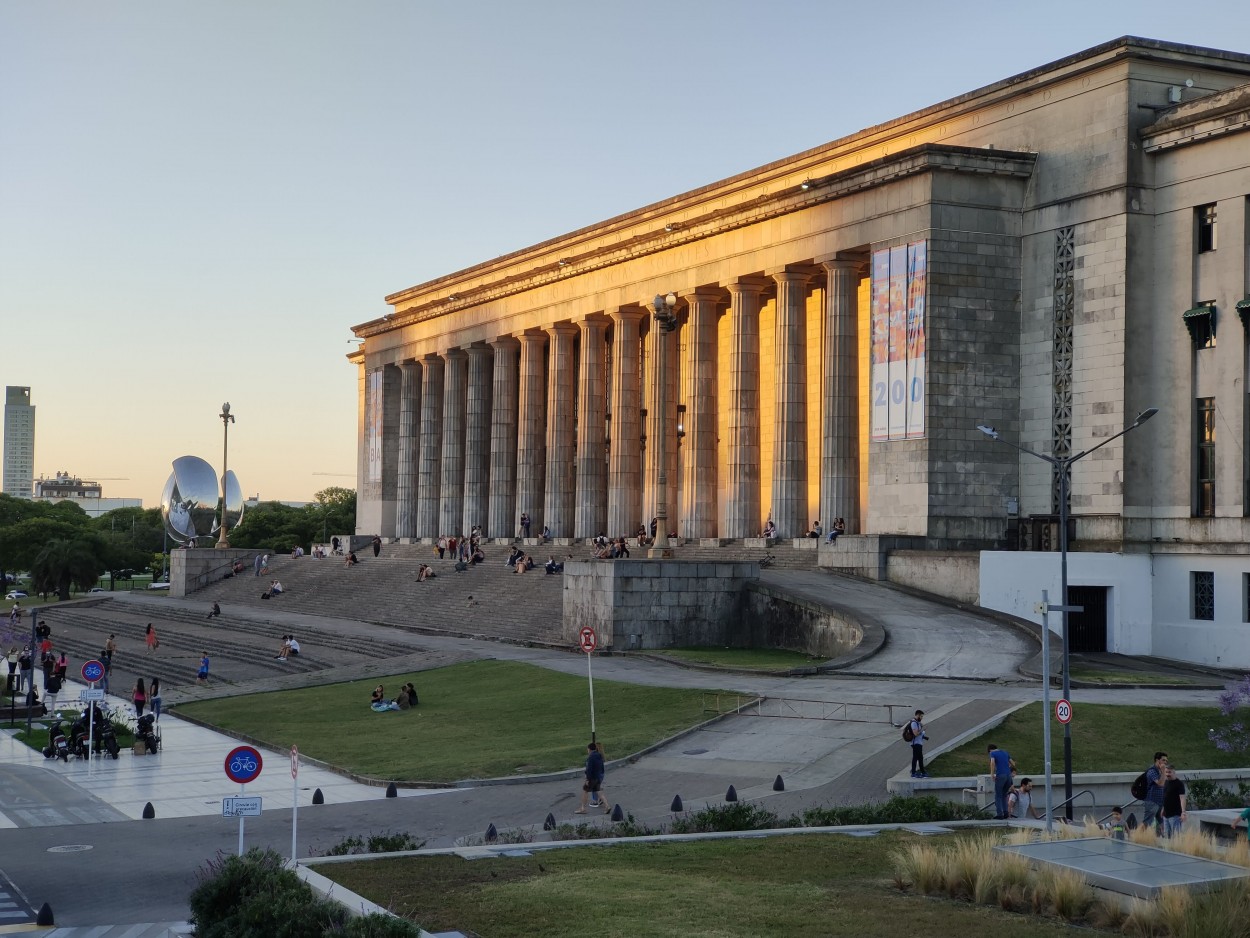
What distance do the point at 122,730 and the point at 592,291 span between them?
42.1 m

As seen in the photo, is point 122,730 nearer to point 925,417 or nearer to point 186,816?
point 186,816

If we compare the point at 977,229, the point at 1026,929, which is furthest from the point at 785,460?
the point at 1026,929

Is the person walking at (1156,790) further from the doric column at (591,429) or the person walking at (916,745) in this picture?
the doric column at (591,429)

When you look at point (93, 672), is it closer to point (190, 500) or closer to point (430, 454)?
point (430, 454)

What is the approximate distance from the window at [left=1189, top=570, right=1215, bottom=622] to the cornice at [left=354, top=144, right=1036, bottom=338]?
54.2 ft

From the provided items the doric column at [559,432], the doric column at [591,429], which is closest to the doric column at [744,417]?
the doric column at [591,429]

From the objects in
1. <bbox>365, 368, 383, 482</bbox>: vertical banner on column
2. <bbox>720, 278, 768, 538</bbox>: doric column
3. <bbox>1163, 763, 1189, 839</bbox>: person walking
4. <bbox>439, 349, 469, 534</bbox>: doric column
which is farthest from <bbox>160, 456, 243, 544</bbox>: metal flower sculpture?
<bbox>1163, 763, 1189, 839</bbox>: person walking

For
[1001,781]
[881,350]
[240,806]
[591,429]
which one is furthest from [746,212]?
[240,806]

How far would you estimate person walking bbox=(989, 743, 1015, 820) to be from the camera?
27500 mm

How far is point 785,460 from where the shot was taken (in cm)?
6450

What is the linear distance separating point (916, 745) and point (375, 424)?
77.8 meters

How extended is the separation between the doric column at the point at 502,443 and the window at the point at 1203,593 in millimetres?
46345

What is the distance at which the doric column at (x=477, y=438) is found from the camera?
91375mm

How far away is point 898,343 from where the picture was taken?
5703cm
